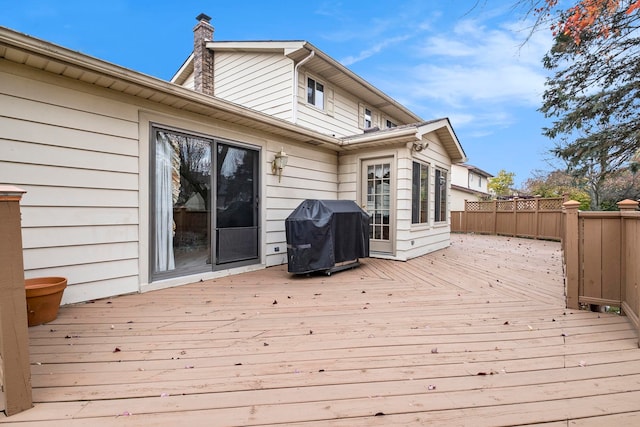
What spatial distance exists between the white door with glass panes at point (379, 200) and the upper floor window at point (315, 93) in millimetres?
2386

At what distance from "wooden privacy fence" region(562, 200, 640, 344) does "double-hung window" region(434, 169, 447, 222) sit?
14.1 feet

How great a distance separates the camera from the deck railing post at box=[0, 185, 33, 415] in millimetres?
1481

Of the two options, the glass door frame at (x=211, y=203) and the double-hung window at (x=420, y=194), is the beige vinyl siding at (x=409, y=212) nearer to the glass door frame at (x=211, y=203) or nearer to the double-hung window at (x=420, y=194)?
the double-hung window at (x=420, y=194)

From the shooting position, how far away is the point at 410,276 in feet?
15.7

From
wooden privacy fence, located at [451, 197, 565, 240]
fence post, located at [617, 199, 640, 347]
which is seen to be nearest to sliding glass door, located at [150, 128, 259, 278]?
fence post, located at [617, 199, 640, 347]

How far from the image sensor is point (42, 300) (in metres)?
2.71

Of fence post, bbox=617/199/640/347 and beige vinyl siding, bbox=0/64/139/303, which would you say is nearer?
fence post, bbox=617/199/640/347

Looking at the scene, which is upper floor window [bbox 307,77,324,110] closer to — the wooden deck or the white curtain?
the white curtain

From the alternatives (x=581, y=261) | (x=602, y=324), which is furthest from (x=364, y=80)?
(x=602, y=324)

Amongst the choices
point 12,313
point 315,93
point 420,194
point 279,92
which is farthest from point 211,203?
point 315,93

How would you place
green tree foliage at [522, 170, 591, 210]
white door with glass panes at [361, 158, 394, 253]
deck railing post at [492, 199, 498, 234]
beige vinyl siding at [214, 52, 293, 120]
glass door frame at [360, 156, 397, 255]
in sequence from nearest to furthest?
1. glass door frame at [360, 156, 397, 255]
2. white door with glass panes at [361, 158, 394, 253]
3. beige vinyl siding at [214, 52, 293, 120]
4. deck railing post at [492, 199, 498, 234]
5. green tree foliage at [522, 170, 591, 210]

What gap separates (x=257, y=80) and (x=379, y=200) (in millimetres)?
4627

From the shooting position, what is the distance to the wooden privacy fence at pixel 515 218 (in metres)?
10.4

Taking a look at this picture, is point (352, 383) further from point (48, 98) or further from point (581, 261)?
point (48, 98)
